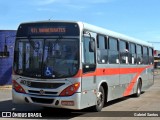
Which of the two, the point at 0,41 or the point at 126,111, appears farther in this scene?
the point at 0,41

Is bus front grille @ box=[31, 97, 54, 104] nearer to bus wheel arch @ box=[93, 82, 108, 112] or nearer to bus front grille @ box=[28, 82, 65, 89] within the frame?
bus front grille @ box=[28, 82, 65, 89]

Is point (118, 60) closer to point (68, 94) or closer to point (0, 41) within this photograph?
point (68, 94)

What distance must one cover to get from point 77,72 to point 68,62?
0.41 meters

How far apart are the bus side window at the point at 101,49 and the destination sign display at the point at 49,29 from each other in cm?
172

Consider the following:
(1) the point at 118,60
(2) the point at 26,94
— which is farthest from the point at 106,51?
(2) the point at 26,94

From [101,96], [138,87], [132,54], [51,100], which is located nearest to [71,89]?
[51,100]

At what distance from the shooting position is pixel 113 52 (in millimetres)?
15047

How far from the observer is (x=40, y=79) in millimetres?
11539

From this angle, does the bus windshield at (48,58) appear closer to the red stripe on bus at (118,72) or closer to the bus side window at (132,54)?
the red stripe on bus at (118,72)

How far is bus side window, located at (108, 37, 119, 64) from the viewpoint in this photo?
14.6 m

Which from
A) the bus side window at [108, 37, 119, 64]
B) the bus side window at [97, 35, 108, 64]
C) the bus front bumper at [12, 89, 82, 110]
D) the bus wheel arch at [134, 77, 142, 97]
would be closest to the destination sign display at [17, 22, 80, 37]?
the bus side window at [97, 35, 108, 64]

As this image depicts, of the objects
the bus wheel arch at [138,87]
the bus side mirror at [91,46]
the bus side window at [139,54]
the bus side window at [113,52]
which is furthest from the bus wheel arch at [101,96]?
the bus side window at [139,54]

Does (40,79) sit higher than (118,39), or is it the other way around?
(118,39)

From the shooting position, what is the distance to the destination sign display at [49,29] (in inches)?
460
